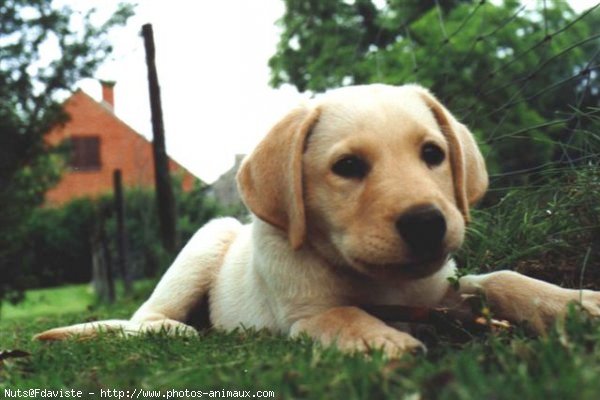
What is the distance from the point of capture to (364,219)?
309 centimetres

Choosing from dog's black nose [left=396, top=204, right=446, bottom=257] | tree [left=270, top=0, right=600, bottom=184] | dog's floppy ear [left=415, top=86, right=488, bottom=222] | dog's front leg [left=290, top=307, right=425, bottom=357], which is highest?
tree [left=270, top=0, right=600, bottom=184]

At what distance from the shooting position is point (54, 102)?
14695mm

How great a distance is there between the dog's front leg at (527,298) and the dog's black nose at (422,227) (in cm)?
52

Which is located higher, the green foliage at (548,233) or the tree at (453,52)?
the tree at (453,52)

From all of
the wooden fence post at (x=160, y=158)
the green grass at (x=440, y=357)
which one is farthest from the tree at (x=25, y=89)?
the green grass at (x=440, y=357)

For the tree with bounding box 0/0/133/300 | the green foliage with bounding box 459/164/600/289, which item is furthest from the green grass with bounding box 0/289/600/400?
the tree with bounding box 0/0/133/300

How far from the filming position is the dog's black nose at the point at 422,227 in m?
2.90

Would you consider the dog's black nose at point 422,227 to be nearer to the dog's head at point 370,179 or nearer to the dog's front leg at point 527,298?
the dog's head at point 370,179

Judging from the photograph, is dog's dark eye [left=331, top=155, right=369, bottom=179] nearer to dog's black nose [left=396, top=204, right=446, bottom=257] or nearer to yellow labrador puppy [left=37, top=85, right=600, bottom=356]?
yellow labrador puppy [left=37, top=85, right=600, bottom=356]

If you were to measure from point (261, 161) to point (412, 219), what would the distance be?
0.86 metres

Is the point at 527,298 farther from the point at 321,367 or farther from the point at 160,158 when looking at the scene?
the point at 160,158

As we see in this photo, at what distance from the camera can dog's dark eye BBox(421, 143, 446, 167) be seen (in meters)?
3.38

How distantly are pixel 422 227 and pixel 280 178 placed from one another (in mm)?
782

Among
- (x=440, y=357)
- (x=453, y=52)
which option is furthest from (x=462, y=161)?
(x=453, y=52)
